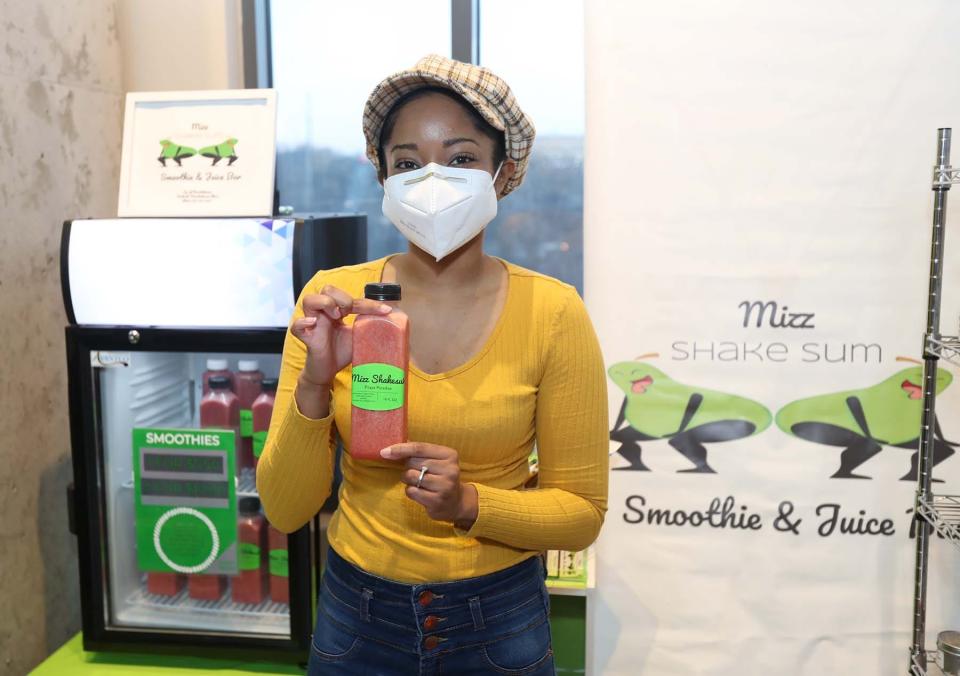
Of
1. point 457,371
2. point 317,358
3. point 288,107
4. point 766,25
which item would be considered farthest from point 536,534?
point 288,107

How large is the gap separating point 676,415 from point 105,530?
157cm

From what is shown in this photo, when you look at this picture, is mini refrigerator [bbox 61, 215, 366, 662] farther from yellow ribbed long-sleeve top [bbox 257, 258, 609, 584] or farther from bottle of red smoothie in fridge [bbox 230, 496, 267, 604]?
yellow ribbed long-sleeve top [bbox 257, 258, 609, 584]

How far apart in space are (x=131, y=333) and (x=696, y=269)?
1.50m

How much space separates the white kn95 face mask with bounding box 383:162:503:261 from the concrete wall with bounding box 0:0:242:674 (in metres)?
1.43

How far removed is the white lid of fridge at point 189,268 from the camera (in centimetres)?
199

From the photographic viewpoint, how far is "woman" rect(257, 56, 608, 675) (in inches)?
51.3

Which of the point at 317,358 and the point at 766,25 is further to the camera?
the point at 766,25

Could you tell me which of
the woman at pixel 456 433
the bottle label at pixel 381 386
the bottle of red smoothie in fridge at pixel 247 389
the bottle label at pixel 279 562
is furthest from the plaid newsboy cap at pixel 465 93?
the bottle label at pixel 279 562

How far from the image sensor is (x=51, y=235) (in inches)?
95.5

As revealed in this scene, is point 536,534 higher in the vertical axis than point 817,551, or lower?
higher

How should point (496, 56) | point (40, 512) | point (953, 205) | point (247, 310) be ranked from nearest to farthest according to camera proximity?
point (247, 310) < point (953, 205) < point (40, 512) < point (496, 56)

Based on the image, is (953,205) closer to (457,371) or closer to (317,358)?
(457,371)

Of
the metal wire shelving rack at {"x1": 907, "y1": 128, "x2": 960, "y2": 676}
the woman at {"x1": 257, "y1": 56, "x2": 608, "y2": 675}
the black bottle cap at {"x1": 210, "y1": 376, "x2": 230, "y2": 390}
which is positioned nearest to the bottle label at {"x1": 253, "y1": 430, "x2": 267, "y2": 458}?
the black bottle cap at {"x1": 210, "y1": 376, "x2": 230, "y2": 390}

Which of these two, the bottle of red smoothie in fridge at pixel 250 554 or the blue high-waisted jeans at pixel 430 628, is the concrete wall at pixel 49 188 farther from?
the blue high-waisted jeans at pixel 430 628
